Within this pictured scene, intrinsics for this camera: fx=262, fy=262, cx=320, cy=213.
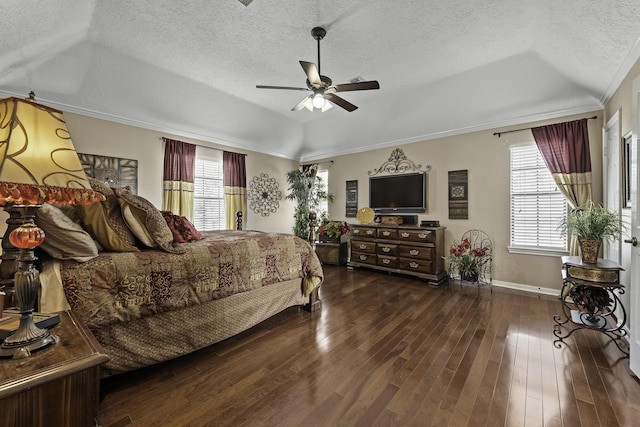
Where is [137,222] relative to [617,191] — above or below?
below

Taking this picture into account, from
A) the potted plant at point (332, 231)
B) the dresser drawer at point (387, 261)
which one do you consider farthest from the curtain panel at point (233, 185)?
the dresser drawer at point (387, 261)

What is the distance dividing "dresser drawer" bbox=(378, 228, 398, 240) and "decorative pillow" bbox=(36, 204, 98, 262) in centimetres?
413

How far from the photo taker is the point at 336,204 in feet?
20.5

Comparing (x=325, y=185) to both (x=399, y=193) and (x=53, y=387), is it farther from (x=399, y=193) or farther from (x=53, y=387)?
(x=53, y=387)

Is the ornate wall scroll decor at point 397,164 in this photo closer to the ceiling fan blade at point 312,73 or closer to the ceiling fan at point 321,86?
the ceiling fan at point 321,86

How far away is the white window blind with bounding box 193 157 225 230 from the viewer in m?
5.01

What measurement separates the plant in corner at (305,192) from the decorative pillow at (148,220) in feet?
14.3

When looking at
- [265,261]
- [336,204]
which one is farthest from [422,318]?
[336,204]

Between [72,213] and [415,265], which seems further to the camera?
[415,265]

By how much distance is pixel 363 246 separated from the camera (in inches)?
Result: 200

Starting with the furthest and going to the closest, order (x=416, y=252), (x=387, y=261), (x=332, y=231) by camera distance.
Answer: (x=332, y=231) < (x=387, y=261) < (x=416, y=252)

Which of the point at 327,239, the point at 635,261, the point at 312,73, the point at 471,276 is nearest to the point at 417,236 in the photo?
the point at 471,276

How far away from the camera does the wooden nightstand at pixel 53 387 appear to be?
2.44 feet

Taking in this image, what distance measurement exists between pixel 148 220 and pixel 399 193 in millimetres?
4290
